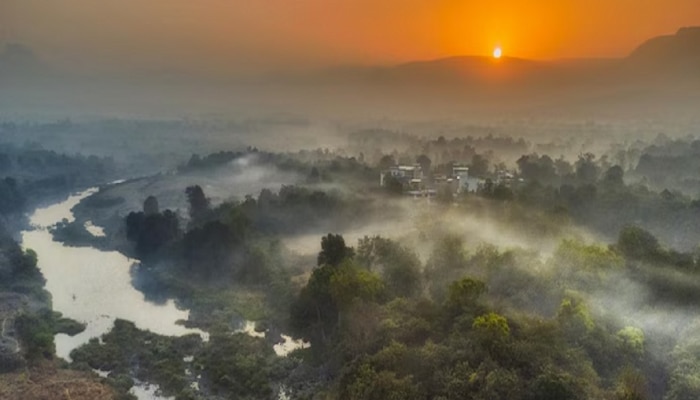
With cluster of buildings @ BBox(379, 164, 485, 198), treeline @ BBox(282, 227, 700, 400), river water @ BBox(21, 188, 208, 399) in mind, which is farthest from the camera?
cluster of buildings @ BBox(379, 164, 485, 198)

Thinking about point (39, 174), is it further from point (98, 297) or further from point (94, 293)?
point (98, 297)

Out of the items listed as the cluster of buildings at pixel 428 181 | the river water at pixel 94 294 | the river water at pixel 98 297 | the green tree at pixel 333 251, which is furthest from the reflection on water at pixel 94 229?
the green tree at pixel 333 251

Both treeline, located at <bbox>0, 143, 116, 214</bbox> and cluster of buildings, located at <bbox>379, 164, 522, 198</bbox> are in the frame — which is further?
treeline, located at <bbox>0, 143, 116, 214</bbox>

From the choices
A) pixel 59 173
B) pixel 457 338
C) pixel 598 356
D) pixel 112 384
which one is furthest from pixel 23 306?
pixel 59 173

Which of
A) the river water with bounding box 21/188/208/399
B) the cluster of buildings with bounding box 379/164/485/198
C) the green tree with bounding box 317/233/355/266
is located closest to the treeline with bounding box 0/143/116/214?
the river water with bounding box 21/188/208/399

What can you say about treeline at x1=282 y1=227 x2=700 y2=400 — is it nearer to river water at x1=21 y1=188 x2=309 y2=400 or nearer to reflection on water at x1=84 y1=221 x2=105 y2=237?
river water at x1=21 y1=188 x2=309 y2=400

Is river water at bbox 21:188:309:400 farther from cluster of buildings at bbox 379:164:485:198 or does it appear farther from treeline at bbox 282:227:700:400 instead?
cluster of buildings at bbox 379:164:485:198

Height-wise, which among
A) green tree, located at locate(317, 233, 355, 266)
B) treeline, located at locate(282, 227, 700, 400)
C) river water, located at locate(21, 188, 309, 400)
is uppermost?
green tree, located at locate(317, 233, 355, 266)

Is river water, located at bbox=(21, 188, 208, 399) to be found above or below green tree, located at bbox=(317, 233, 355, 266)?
below

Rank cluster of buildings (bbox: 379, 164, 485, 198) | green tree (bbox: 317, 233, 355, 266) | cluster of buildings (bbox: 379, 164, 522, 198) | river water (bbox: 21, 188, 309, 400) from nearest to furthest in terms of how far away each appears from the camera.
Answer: green tree (bbox: 317, 233, 355, 266) → river water (bbox: 21, 188, 309, 400) → cluster of buildings (bbox: 379, 164, 522, 198) → cluster of buildings (bbox: 379, 164, 485, 198)
